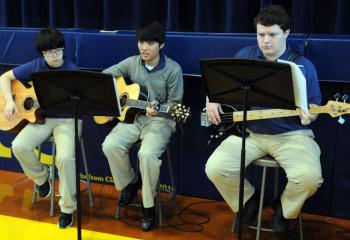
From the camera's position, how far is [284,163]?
262 centimetres

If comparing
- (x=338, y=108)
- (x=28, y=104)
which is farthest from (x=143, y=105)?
(x=338, y=108)

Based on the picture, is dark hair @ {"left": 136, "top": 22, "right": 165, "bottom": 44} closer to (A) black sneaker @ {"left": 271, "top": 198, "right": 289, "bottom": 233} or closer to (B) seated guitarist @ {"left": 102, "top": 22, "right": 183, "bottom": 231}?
(B) seated guitarist @ {"left": 102, "top": 22, "right": 183, "bottom": 231}

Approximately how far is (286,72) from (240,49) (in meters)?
0.89

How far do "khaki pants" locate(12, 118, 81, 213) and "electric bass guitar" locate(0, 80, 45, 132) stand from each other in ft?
0.18

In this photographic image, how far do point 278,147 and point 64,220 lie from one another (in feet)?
4.62

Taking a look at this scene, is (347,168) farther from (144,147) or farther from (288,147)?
(144,147)

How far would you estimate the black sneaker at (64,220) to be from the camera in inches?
116

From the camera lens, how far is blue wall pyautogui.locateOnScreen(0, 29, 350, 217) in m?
2.83

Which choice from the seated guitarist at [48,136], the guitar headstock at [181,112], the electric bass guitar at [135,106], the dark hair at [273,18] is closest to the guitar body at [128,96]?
the electric bass guitar at [135,106]

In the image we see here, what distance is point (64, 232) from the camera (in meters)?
2.84

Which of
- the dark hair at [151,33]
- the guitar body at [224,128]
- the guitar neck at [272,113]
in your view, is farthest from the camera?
the dark hair at [151,33]

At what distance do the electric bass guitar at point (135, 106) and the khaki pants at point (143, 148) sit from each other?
0.08 metres

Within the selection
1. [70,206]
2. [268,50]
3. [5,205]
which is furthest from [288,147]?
[5,205]

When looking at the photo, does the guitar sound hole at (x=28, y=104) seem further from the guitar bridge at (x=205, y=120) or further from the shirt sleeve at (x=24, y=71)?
the guitar bridge at (x=205, y=120)
